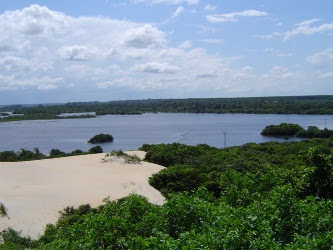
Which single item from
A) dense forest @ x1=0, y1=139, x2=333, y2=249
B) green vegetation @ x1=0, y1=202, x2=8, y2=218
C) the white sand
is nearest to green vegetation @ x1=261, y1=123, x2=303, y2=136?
the white sand

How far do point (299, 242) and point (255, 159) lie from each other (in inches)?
928

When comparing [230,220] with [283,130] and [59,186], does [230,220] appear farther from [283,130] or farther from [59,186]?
[283,130]

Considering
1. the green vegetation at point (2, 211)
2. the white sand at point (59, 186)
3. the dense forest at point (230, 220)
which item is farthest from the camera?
the white sand at point (59, 186)

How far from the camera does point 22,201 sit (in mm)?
20703

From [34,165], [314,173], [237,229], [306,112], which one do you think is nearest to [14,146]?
[34,165]

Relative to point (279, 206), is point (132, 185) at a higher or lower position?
lower

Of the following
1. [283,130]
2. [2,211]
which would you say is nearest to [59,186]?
[2,211]

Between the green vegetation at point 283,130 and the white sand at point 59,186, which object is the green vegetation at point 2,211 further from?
the green vegetation at point 283,130

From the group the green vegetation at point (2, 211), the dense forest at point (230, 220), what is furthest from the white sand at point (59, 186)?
the dense forest at point (230, 220)

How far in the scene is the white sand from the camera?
63.5ft

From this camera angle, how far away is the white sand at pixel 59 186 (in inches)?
762

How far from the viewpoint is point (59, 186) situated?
24.1m

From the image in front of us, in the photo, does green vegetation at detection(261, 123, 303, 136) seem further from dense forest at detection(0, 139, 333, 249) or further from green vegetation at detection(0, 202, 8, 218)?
dense forest at detection(0, 139, 333, 249)

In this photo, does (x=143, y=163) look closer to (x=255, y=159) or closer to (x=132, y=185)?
(x=132, y=185)
